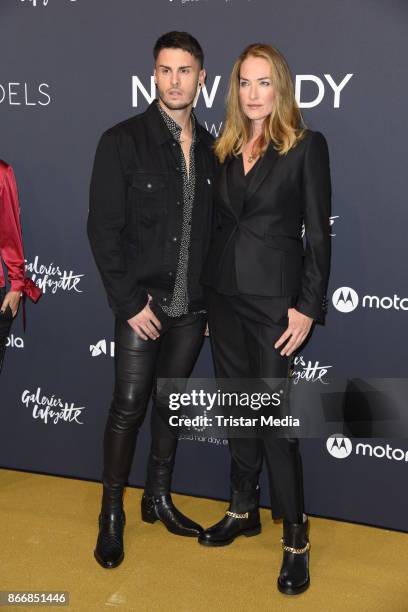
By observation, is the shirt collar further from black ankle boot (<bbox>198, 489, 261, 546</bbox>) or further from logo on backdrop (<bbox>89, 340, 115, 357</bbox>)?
black ankle boot (<bbox>198, 489, 261, 546</bbox>)

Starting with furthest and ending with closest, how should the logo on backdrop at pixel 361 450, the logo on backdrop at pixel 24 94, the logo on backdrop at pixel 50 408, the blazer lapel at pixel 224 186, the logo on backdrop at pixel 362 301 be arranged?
the logo on backdrop at pixel 50 408 → the logo on backdrop at pixel 24 94 → the logo on backdrop at pixel 361 450 → the logo on backdrop at pixel 362 301 → the blazer lapel at pixel 224 186

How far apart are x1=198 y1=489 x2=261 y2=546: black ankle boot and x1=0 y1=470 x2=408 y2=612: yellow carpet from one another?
0.12 ft

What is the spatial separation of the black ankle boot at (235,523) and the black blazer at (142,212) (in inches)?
36.3

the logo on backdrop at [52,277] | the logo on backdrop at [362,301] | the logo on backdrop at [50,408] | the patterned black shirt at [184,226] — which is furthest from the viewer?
the logo on backdrop at [50,408]

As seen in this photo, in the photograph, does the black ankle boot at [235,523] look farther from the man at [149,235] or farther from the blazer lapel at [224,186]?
the blazer lapel at [224,186]

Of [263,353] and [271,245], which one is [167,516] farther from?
[271,245]

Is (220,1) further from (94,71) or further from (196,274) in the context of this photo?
(196,274)

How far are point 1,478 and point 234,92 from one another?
2.25 m

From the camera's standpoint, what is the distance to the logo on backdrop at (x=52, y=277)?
332 centimetres

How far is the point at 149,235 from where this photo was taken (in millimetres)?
2625

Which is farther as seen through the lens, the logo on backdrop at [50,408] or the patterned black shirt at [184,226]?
the logo on backdrop at [50,408]

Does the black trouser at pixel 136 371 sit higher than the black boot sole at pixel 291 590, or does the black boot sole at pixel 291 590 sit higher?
the black trouser at pixel 136 371

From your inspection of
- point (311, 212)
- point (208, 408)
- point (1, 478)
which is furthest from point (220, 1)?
point (1, 478)

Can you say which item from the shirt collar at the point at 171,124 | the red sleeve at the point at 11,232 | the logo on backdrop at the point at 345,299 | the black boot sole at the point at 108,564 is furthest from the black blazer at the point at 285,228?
the black boot sole at the point at 108,564
